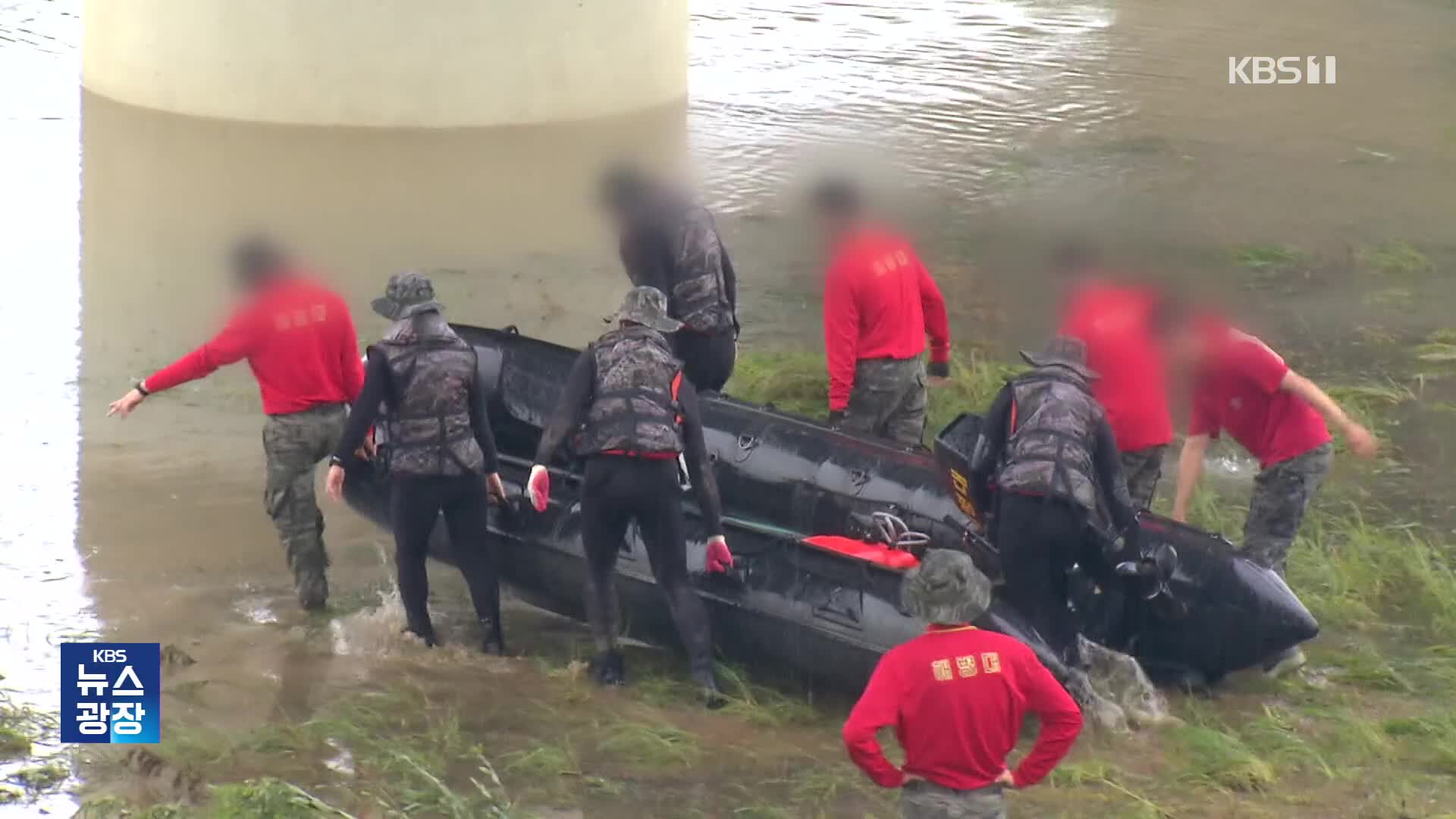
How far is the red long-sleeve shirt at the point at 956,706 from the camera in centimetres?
428

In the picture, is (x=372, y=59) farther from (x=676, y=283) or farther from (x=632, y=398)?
(x=632, y=398)

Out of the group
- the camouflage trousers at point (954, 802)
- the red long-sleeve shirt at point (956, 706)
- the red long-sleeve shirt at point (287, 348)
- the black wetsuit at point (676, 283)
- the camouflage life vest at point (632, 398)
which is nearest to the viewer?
the red long-sleeve shirt at point (956, 706)

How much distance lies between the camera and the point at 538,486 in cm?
656

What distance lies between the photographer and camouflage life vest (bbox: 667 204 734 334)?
26.1 feet

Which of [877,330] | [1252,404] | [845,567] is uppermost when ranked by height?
[877,330]

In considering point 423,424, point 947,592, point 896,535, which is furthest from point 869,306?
point 947,592

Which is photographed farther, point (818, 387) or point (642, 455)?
point (818, 387)

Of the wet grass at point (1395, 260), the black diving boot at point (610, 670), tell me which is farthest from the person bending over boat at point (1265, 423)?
the wet grass at point (1395, 260)

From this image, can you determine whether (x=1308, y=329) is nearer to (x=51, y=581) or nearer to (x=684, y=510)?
(x=684, y=510)

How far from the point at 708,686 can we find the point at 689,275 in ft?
6.91

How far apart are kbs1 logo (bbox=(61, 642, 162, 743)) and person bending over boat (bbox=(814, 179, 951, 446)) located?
2.91 metres

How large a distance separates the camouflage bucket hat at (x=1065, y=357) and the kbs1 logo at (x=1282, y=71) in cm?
1332

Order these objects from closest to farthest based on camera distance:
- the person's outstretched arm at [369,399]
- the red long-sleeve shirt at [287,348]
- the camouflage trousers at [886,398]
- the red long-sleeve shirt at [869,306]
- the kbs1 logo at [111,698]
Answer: the kbs1 logo at [111,698] < the person's outstretched arm at [369,399] < the red long-sleeve shirt at [287,348] < the red long-sleeve shirt at [869,306] < the camouflage trousers at [886,398]

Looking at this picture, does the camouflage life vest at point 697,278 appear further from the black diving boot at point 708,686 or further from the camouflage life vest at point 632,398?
the black diving boot at point 708,686
